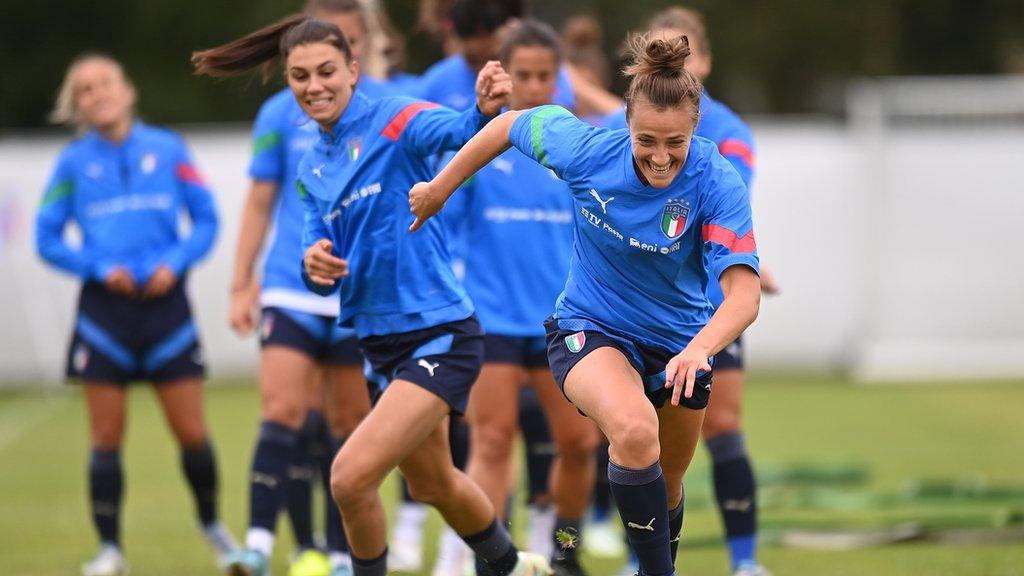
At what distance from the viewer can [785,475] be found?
9938mm

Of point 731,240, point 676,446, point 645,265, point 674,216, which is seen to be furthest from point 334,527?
point 731,240

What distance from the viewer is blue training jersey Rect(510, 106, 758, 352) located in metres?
4.82

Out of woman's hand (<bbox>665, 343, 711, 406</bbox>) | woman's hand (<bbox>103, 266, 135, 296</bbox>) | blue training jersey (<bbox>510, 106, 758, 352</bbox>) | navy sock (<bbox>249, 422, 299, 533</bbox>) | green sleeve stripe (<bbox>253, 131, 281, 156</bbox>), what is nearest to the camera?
woman's hand (<bbox>665, 343, 711, 406</bbox>)

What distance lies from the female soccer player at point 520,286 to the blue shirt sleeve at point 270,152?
0.80 meters

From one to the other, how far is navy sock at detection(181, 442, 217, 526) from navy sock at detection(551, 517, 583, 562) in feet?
5.72

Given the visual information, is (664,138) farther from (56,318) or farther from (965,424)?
(56,318)

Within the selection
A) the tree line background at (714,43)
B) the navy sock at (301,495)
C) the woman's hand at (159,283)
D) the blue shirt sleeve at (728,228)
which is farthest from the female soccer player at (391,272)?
the tree line background at (714,43)

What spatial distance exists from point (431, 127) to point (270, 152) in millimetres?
1550

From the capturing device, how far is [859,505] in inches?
347

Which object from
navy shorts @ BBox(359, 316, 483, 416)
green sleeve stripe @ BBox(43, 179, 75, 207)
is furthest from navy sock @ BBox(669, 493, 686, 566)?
green sleeve stripe @ BBox(43, 179, 75, 207)

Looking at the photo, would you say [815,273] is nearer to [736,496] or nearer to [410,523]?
[410,523]

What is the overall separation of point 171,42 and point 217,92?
3.28 feet

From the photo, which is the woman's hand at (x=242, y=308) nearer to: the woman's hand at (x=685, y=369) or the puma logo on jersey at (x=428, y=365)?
the puma logo on jersey at (x=428, y=365)

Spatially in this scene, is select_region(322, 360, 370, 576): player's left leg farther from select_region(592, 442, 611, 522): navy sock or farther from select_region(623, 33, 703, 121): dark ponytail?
select_region(623, 33, 703, 121): dark ponytail
